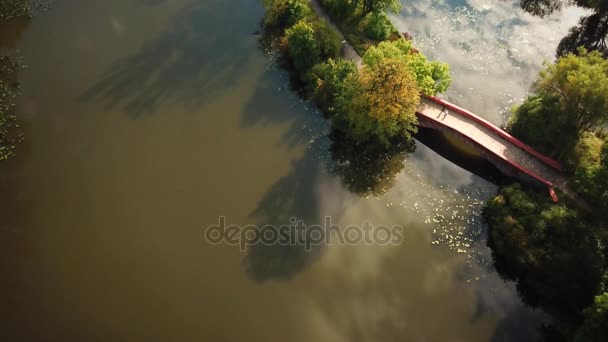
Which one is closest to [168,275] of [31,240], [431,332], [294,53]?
[31,240]

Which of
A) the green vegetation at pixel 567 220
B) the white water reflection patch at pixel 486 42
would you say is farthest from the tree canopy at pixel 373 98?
the green vegetation at pixel 567 220

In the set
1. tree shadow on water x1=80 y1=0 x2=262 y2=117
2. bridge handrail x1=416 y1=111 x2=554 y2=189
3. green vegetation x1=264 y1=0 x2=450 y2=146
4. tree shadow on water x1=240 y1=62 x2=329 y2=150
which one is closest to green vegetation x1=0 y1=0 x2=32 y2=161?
tree shadow on water x1=80 y1=0 x2=262 y2=117

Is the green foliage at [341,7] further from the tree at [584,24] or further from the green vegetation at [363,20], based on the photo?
the tree at [584,24]

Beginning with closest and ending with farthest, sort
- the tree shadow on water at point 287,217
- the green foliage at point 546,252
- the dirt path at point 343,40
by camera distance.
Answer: the green foliage at point 546,252
the tree shadow on water at point 287,217
the dirt path at point 343,40

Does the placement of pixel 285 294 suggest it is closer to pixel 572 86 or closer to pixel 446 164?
pixel 446 164

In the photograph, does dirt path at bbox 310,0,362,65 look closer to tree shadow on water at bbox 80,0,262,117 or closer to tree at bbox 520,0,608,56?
tree shadow on water at bbox 80,0,262,117
